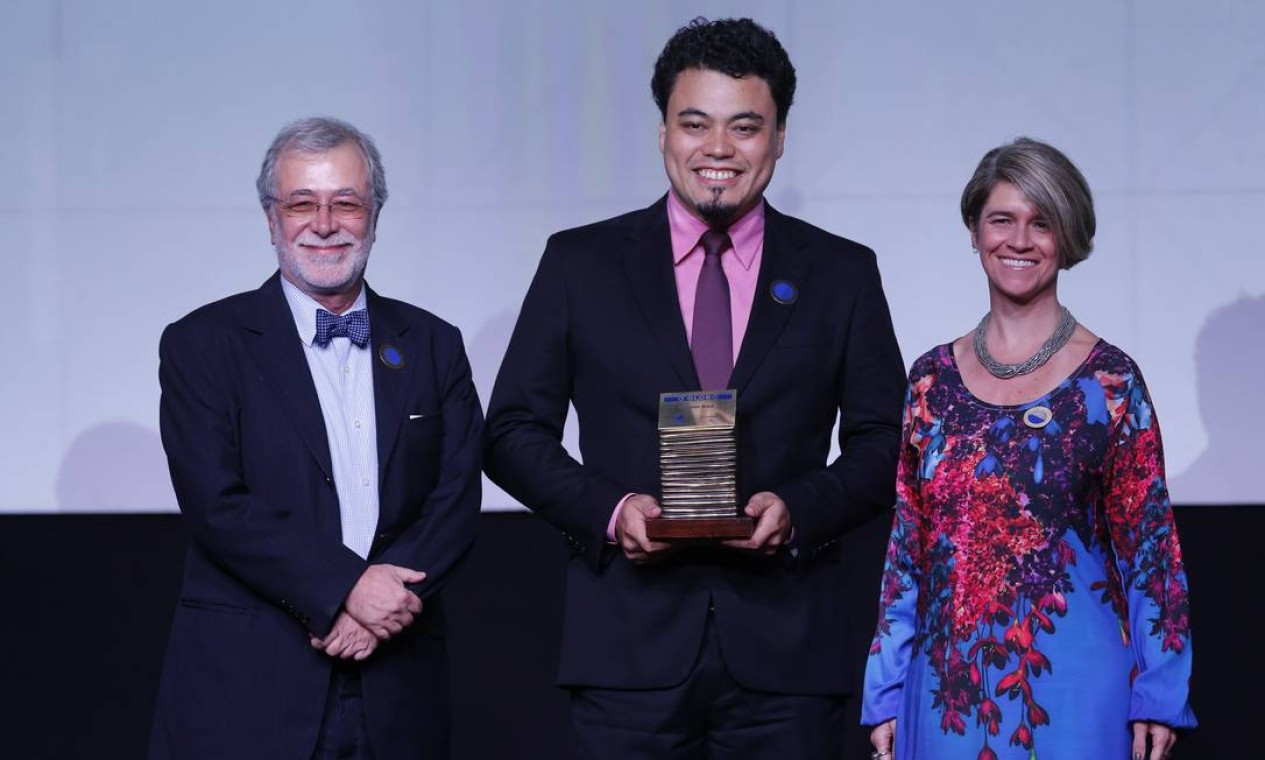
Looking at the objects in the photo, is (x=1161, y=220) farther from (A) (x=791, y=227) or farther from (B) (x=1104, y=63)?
(A) (x=791, y=227)

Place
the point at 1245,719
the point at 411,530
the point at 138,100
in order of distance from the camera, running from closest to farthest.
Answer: the point at 411,530 → the point at 1245,719 → the point at 138,100

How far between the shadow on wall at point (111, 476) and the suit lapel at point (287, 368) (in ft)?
6.50

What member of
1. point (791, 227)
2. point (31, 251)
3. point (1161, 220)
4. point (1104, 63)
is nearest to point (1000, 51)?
point (1104, 63)

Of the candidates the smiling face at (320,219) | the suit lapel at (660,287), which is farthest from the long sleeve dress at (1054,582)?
the smiling face at (320,219)

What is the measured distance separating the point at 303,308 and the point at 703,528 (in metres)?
0.84

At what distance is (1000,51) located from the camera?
473 centimetres

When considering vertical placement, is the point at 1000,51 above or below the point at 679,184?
above

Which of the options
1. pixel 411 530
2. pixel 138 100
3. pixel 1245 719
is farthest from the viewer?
pixel 138 100

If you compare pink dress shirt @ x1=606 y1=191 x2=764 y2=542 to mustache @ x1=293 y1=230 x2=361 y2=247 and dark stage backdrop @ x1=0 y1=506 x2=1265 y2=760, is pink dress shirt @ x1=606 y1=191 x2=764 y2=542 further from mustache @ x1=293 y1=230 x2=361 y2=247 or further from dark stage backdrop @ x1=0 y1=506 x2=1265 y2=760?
dark stage backdrop @ x1=0 y1=506 x2=1265 y2=760

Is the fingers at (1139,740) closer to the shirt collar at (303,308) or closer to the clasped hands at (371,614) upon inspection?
the clasped hands at (371,614)

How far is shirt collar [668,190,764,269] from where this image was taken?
10.0 feet

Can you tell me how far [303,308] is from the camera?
3.01 m

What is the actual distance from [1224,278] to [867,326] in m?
2.04

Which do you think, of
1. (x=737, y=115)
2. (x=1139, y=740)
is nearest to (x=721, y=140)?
(x=737, y=115)
